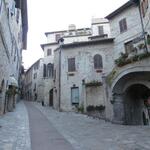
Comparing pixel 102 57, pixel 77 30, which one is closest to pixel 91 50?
pixel 102 57

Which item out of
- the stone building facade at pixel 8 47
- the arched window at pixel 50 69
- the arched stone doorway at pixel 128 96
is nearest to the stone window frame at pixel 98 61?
the arched stone doorway at pixel 128 96

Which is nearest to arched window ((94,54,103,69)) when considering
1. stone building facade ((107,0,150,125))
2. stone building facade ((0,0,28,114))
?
stone building facade ((107,0,150,125))

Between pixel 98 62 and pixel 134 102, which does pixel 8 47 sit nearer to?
pixel 134 102

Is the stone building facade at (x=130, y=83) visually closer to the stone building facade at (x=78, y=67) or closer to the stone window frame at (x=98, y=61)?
the stone building facade at (x=78, y=67)

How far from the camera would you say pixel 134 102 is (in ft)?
44.6

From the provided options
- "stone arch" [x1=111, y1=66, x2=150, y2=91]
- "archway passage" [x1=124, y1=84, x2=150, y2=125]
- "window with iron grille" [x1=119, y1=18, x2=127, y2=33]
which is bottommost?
"archway passage" [x1=124, y1=84, x2=150, y2=125]

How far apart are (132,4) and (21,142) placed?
1821cm

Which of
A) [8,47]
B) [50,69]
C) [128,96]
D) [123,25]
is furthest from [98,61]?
[50,69]

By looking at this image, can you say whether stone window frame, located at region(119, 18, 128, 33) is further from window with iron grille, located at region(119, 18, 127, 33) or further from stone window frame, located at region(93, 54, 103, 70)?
stone window frame, located at region(93, 54, 103, 70)

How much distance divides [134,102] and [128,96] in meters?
0.89

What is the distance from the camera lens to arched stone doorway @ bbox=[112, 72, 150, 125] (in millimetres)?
12062

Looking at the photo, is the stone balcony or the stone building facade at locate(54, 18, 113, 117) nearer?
the stone balcony

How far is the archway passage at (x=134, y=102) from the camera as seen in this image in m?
12.8

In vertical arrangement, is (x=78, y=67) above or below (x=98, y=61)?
below
